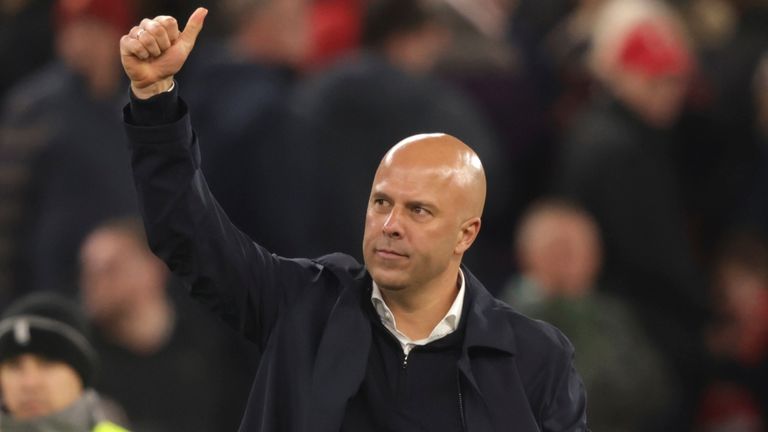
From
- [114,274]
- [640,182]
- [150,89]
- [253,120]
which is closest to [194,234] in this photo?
[150,89]

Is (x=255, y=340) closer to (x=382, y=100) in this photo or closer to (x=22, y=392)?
(x=22, y=392)

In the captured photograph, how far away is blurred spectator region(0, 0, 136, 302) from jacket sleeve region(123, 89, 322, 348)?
3.92m

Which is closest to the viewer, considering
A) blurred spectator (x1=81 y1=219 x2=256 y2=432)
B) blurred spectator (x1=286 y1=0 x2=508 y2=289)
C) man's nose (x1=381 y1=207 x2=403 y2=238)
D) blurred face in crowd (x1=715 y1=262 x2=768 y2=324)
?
man's nose (x1=381 y1=207 x2=403 y2=238)

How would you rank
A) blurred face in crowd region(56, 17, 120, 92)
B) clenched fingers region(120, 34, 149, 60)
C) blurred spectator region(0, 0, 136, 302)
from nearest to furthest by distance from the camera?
clenched fingers region(120, 34, 149, 60), blurred spectator region(0, 0, 136, 302), blurred face in crowd region(56, 17, 120, 92)

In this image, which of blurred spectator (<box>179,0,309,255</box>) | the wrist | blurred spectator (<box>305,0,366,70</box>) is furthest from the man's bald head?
blurred spectator (<box>305,0,366,70</box>)

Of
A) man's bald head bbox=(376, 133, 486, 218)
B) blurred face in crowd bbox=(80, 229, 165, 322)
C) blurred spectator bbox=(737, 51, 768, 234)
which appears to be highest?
man's bald head bbox=(376, 133, 486, 218)

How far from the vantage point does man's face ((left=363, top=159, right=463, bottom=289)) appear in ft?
14.2

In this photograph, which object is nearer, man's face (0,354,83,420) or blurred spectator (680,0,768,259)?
man's face (0,354,83,420)

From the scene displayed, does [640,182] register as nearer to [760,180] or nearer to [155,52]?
[760,180]

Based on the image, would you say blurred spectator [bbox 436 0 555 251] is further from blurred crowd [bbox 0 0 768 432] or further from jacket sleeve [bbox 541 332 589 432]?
jacket sleeve [bbox 541 332 589 432]

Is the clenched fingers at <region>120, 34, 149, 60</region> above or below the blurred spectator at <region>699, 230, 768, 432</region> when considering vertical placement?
above

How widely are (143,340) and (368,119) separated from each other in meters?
1.28

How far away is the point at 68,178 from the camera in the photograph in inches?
330

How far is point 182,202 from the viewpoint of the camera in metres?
4.21
